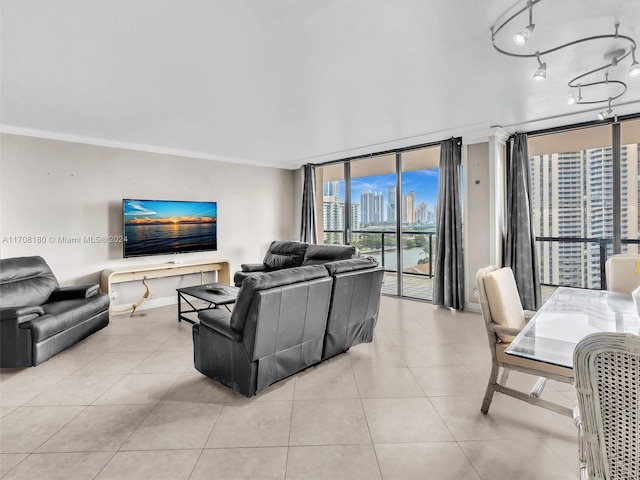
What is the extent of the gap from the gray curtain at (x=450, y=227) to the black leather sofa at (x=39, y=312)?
4.58 metres

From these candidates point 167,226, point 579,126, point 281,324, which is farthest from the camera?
point 167,226

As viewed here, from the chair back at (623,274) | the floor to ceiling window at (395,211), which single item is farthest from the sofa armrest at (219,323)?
the floor to ceiling window at (395,211)

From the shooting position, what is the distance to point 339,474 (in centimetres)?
177

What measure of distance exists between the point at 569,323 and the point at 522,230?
275cm

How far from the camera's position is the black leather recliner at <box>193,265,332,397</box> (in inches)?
95.2

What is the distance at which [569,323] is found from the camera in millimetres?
2082

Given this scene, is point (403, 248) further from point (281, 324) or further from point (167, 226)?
point (167, 226)

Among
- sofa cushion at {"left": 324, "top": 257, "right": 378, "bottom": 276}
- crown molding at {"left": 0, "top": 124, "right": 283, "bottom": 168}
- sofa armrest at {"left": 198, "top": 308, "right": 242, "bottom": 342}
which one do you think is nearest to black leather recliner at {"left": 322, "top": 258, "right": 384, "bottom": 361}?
sofa cushion at {"left": 324, "top": 257, "right": 378, "bottom": 276}

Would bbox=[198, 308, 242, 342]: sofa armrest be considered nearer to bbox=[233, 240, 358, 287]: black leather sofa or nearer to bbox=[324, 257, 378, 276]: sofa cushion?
bbox=[324, 257, 378, 276]: sofa cushion

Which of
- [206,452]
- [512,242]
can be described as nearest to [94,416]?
[206,452]

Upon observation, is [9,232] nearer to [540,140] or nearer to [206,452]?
[206,452]

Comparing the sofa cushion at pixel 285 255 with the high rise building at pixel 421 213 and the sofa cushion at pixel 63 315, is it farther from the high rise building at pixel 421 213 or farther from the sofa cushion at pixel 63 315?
the sofa cushion at pixel 63 315

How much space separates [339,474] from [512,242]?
3987 millimetres

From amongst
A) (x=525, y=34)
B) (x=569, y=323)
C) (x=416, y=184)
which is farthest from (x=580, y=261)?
(x=525, y=34)
